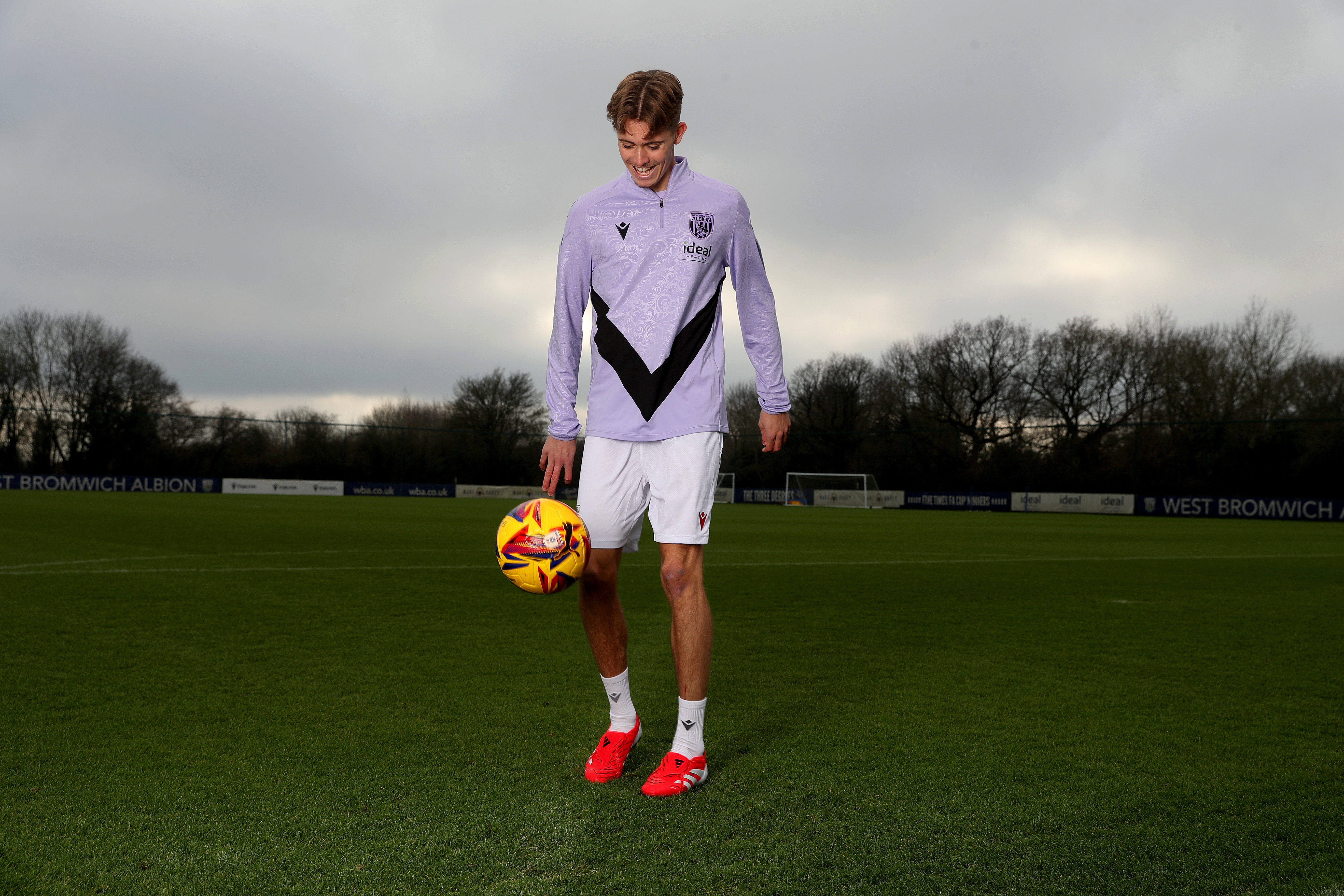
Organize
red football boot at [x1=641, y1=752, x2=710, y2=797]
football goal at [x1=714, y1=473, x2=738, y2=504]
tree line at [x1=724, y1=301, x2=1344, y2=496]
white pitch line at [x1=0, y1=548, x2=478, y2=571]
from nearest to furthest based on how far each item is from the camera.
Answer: red football boot at [x1=641, y1=752, x2=710, y2=797] < white pitch line at [x1=0, y1=548, x2=478, y2=571] < tree line at [x1=724, y1=301, x2=1344, y2=496] < football goal at [x1=714, y1=473, x2=738, y2=504]

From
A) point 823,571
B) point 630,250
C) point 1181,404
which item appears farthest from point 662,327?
point 1181,404

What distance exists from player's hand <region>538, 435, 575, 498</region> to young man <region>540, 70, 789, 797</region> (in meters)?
0.03

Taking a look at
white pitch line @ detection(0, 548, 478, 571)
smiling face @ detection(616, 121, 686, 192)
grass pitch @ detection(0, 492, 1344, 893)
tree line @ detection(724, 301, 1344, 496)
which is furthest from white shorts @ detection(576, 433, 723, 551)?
tree line @ detection(724, 301, 1344, 496)

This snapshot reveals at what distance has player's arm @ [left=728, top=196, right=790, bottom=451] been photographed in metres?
3.18

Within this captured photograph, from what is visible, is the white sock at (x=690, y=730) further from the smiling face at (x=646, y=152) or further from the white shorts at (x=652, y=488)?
the smiling face at (x=646, y=152)

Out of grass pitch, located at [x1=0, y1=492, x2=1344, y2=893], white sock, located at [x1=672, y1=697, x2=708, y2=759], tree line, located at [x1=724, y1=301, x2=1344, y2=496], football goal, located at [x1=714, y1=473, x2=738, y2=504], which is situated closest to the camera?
grass pitch, located at [x1=0, y1=492, x2=1344, y2=893]

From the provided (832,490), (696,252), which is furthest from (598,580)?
(832,490)

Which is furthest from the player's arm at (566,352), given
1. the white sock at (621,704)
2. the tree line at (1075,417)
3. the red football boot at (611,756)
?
the tree line at (1075,417)

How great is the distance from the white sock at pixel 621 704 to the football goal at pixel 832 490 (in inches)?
1605

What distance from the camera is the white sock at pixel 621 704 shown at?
9.63ft

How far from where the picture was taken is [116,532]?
13.3 metres

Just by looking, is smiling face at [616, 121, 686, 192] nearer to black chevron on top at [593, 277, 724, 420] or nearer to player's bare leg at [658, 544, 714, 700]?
black chevron on top at [593, 277, 724, 420]

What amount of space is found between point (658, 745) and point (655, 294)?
1489 mm

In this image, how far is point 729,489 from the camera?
47.8 metres
